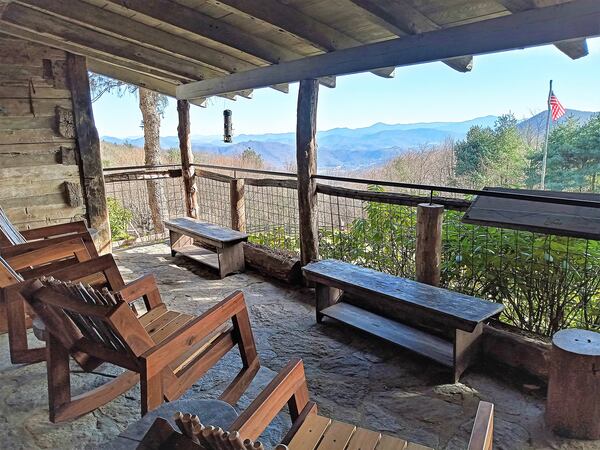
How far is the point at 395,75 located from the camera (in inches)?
123

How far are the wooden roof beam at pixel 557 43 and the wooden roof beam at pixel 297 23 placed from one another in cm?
91

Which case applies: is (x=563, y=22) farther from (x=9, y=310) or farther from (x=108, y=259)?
(x=9, y=310)

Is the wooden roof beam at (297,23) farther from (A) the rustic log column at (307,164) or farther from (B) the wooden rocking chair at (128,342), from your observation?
(B) the wooden rocking chair at (128,342)

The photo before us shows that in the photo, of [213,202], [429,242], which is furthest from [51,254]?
[213,202]

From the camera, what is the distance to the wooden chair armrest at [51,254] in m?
2.51

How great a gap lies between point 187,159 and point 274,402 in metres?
4.68

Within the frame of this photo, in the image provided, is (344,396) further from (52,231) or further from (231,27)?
(231,27)

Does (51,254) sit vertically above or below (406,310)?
above

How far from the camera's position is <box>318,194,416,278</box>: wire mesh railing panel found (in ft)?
11.8

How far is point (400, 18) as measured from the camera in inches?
95.5

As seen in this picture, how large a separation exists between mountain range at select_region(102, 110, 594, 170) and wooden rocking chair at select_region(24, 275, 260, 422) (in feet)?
22.2

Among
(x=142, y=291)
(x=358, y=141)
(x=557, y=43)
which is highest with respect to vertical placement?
(x=557, y=43)

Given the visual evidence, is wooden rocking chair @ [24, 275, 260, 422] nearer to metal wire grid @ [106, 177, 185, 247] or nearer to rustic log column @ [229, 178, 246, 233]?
rustic log column @ [229, 178, 246, 233]

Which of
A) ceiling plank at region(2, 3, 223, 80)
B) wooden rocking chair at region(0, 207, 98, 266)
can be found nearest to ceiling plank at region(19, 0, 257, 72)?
ceiling plank at region(2, 3, 223, 80)
